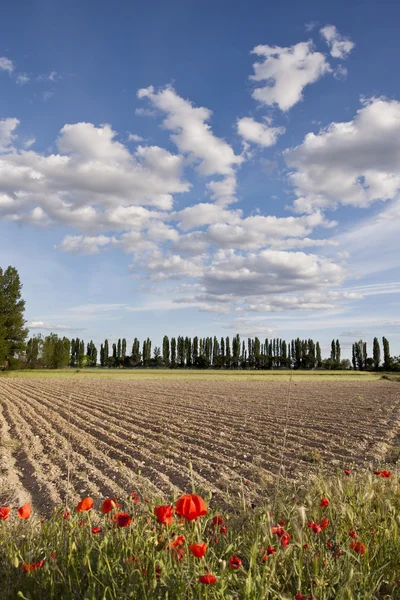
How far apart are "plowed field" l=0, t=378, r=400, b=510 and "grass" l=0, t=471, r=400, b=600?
0.85 meters

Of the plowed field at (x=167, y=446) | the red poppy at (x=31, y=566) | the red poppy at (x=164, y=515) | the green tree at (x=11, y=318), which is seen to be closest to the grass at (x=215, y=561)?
the red poppy at (x=31, y=566)

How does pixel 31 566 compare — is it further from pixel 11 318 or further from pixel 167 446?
pixel 11 318

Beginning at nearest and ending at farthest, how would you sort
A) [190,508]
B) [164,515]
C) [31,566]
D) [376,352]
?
1. [190,508]
2. [164,515]
3. [31,566]
4. [376,352]

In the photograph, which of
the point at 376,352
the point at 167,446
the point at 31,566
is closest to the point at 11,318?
the point at 167,446

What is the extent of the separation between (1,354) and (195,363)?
69245 mm

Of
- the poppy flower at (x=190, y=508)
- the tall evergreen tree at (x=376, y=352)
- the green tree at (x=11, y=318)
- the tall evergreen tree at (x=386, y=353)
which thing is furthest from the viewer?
the tall evergreen tree at (x=376, y=352)

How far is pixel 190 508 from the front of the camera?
2262 mm

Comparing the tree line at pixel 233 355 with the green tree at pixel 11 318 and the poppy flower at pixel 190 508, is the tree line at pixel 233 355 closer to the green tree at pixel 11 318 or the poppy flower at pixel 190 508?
the green tree at pixel 11 318

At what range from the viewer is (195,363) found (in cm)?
11938

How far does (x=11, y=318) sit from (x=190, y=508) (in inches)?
2403

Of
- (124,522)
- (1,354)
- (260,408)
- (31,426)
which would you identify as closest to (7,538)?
(124,522)

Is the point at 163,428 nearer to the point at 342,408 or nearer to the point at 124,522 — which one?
the point at 342,408

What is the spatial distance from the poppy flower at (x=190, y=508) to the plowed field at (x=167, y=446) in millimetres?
1836

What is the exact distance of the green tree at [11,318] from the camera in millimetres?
57125
